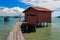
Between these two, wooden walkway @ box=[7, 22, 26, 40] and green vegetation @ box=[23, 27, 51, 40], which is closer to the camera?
wooden walkway @ box=[7, 22, 26, 40]

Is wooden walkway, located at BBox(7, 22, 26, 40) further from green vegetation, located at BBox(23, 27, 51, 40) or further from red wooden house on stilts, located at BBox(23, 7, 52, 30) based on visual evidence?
red wooden house on stilts, located at BBox(23, 7, 52, 30)

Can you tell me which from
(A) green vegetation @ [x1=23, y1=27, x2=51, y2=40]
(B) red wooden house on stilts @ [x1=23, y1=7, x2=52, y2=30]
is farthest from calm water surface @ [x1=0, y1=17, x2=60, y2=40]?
(B) red wooden house on stilts @ [x1=23, y1=7, x2=52, y2=30]

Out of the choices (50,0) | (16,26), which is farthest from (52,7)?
(16,26)

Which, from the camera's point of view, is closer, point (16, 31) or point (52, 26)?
point (16, 31)

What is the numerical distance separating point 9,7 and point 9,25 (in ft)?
2.42

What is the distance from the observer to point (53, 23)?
6797 mm

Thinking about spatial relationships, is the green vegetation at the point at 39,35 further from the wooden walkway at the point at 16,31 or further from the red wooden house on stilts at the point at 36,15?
the red wooden house on stilts at the point at 36,15

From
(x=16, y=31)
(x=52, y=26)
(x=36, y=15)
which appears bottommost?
(x=16, y=31)

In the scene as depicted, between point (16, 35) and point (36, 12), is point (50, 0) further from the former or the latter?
point (16, 35)

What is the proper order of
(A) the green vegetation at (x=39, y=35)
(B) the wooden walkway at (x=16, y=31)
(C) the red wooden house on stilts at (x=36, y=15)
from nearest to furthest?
1. (B) the wooden walkway at (x=16, y=31)
2. (A) the green vegetation at (x=39, y=35)
3. (C) the red wooden house on stilts at (x=36, y=15)

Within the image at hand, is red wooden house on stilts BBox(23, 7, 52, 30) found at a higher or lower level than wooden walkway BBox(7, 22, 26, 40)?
higher

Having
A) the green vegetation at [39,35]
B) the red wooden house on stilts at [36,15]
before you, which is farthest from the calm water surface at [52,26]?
the red wooden house on stilts at [36,15]

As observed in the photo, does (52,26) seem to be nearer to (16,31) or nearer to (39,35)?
(39,35)

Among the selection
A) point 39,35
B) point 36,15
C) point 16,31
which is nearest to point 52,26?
point 39,35
